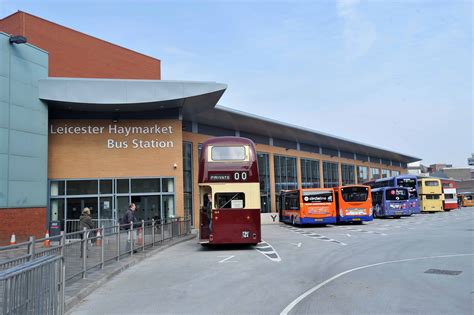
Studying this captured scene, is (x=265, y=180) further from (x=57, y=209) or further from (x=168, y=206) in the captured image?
(x=57, y=209)

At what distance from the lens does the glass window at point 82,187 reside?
26.4 meters

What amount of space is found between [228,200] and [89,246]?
6814 millimetres

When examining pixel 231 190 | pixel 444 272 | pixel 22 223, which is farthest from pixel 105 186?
pixel 444 272

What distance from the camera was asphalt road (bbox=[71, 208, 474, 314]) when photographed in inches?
301

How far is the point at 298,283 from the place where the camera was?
975 cm

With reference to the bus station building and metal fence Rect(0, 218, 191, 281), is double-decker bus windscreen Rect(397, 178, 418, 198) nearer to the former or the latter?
the bus station building

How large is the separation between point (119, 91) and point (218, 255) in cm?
1330

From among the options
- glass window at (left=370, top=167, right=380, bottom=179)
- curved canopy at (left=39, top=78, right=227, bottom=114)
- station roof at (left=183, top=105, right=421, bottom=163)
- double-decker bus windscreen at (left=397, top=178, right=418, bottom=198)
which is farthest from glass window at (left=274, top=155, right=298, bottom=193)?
glass window at (left=370, top=167, right=380, bottom=179)

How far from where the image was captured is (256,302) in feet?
26.3

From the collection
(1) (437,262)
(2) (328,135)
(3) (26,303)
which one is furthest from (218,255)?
(2) (328,135)

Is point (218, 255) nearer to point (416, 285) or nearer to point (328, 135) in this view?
point (416, 285)

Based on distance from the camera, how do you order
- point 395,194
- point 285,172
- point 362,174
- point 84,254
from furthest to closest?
point 362,174 < point 285,172 < point 395,194 < point 84,254

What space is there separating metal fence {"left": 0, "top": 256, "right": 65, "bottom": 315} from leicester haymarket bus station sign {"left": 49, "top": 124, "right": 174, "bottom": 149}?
20925 millimetres

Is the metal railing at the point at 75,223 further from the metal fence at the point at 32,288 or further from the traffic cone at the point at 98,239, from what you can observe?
the metal fence at the point at 32,288
